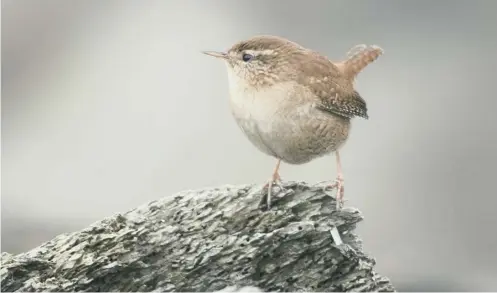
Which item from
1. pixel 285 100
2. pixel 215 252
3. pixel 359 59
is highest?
pixel 359 59

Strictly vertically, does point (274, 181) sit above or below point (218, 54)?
below

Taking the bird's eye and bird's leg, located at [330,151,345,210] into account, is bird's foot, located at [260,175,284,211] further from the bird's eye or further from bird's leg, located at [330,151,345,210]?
the bird's eye

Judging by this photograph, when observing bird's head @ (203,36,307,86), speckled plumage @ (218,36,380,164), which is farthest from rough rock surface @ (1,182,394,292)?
bird's head @ (203,36,307,86)

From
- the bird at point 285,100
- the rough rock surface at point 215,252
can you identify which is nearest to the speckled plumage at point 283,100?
the bird at point 285,100

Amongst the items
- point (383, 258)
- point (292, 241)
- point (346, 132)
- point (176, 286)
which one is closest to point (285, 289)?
point (292, 241)

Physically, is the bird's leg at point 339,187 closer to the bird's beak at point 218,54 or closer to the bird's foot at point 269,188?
the bird's foot at point 269,188

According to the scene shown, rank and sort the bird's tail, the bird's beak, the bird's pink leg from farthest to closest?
1. the bird's tail
2. the bird's pink leg
3. the bird's beak

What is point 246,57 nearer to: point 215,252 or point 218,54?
point 218,54

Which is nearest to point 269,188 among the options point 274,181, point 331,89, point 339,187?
point 274,181
